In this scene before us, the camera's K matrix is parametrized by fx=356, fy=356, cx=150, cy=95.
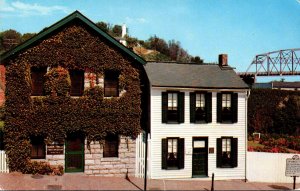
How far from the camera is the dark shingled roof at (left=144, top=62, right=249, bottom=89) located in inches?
838

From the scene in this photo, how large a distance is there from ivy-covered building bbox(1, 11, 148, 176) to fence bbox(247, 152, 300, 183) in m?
7.42

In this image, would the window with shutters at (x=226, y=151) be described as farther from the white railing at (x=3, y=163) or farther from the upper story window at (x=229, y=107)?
the white railing at (x=3, y=163)

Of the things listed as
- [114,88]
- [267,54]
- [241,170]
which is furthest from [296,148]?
[267,54]

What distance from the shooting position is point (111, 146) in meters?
21.0

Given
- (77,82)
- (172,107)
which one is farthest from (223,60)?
(77,82)

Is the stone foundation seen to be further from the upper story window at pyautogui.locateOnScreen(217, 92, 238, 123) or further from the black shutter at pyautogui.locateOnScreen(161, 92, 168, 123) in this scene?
the upper story window at pyautogui.locateOnScreen(217, 92, 238, 123)

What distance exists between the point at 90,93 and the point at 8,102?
14.6 feet

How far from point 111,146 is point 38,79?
5.69 m

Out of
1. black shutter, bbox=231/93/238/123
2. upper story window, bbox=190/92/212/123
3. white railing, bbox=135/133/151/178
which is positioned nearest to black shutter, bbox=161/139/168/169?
white railing, bbox=135/133/151/178

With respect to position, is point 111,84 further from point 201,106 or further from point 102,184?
point 102,184

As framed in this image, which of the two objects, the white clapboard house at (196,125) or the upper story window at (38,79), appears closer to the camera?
the upper story window at (38,79)

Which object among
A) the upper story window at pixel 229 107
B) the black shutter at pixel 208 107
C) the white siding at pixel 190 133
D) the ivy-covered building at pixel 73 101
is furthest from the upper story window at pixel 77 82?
the upper story window at pixel 229 107

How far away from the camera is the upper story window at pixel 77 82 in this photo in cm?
2048

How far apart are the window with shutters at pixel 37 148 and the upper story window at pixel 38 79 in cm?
260
